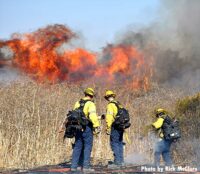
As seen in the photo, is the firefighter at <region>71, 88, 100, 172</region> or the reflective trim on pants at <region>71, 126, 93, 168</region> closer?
the firefighter at <region>71, 88, 100, 172</region>

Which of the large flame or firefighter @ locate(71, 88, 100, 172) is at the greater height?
the large flame

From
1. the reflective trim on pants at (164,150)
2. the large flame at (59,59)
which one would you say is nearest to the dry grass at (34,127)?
the reflective trim on pants at (164,150)

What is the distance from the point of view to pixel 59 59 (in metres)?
32.2

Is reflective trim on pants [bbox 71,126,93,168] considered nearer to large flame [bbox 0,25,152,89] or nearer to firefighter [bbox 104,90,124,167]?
firefighter [bbox 104,90,124,167]

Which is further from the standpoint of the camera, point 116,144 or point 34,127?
point 34,127

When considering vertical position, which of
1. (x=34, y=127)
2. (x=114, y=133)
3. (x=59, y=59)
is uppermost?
(x=59, y=59)

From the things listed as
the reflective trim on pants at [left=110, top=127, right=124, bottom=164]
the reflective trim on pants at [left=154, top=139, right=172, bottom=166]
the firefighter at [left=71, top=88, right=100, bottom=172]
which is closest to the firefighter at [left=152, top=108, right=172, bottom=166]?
the reflective trim on pants at [left=154, top=139, right=172, bottom=166]

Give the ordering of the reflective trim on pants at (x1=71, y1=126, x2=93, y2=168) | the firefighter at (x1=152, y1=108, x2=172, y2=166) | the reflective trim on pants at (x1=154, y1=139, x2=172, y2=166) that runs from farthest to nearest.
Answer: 1. the reflective trim on pants at (x1=154, y1=139, x2=172, y2=166)
2. the firefighter at (x1=152, y1=108, x2=172, y2=166)
3. the reflective trim on pants at (x1=71, y1=126, x2=93, y2=168)

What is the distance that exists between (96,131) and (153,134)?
6732 mm

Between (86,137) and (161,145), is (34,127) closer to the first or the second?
(86,137)

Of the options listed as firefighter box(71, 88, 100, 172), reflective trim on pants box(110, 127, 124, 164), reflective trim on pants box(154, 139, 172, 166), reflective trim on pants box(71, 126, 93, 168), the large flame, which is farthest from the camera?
the large flame

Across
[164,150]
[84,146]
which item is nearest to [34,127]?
[84,146]

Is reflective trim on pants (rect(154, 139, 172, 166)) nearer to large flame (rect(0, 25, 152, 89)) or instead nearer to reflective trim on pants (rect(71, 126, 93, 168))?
reflective trim on pants (rect(71, 126, 93, 168))

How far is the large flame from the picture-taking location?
31.9 meters
